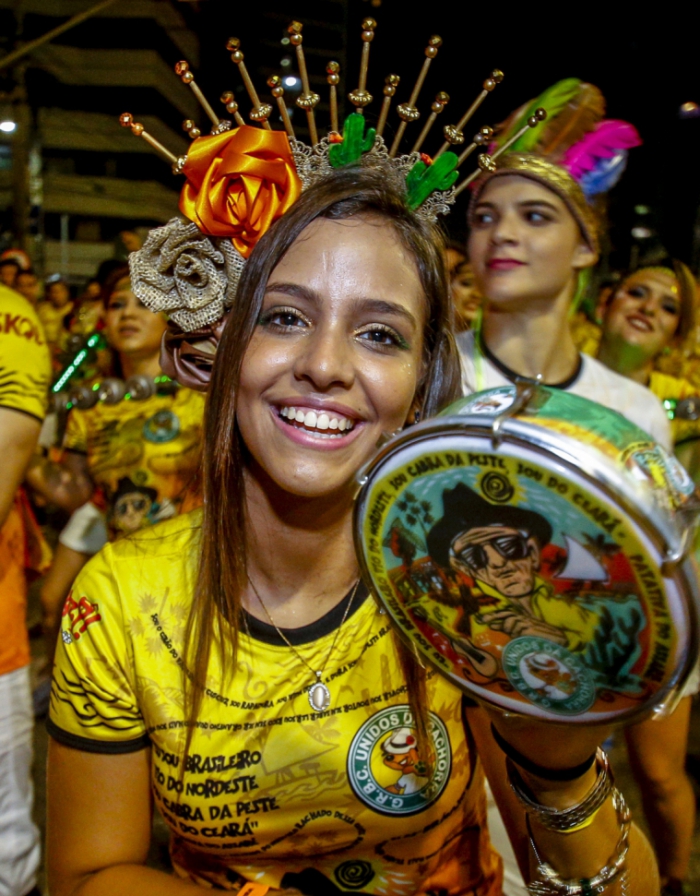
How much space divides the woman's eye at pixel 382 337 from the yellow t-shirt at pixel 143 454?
1.89 m

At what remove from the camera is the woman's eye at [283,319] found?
143cm

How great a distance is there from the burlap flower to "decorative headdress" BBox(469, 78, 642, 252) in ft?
5.14

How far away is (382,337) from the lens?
57.2 inches

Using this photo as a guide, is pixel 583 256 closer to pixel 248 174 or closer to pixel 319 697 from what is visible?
pixel 248 174

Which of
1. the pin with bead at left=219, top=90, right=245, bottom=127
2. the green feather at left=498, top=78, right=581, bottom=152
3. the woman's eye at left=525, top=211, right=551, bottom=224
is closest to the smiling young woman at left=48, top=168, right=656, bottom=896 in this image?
the pin with bead at left=219, top=90, right=245, bottom=127

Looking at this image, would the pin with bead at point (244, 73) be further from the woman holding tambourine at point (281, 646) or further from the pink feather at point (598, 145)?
the pink feather at point (598, 145)

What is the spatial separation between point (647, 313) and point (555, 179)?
1.53 metres

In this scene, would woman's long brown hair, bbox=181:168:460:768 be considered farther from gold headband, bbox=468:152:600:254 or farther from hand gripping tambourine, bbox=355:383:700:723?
gold headband, bbox=468:152:600:254

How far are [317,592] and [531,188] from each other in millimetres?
1837

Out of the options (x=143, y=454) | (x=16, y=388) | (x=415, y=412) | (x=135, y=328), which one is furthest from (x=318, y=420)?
(x=135, y=328)

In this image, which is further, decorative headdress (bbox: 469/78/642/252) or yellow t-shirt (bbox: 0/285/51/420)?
decorative headdress (bbox: 469/78/642/252)

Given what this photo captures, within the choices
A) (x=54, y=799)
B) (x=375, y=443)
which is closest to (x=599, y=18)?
(x=375, y=443)

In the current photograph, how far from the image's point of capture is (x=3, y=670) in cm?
234

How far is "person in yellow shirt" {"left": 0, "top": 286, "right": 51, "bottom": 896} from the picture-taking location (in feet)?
7.13
